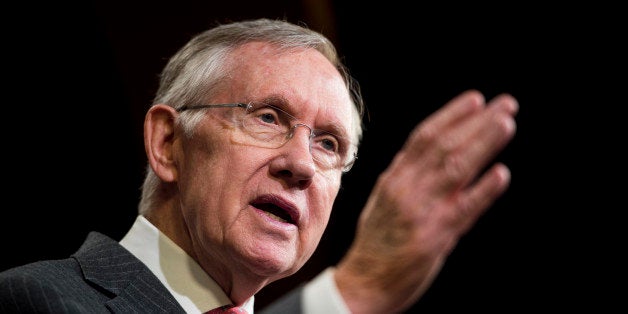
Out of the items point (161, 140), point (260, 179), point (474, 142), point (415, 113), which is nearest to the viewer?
point (474, 142)

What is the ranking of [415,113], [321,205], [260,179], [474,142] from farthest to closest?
1. [415,113]
2. [321,205]
3. [260,179]
4. [474,142]

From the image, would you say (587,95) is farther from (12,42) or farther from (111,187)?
(12,42)

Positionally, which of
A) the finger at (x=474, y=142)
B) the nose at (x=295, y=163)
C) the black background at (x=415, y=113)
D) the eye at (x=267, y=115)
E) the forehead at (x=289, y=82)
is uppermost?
the finger at (x=474, y=142)

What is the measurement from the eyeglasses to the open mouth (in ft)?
0.54

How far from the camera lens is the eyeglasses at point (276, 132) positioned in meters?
1.92

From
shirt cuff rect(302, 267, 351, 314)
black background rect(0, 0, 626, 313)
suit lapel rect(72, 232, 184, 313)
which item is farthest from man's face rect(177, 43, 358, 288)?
black background rect(0, 0, 626, 313)

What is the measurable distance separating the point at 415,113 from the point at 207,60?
5.10 feet

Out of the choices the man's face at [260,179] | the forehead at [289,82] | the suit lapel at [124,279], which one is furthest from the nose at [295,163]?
the suit lapel at [124,279]

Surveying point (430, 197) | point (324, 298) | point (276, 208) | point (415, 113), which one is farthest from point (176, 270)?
point (415, 113)

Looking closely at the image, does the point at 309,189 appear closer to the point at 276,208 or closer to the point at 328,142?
the point at 276,208

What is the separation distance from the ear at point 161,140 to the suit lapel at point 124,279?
28 cm

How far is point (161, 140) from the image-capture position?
2.06 metres

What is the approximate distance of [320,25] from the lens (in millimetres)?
3463

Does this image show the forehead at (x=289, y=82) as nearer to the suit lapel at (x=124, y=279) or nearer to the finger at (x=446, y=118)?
the suit lapel at (x=124, y=279)
